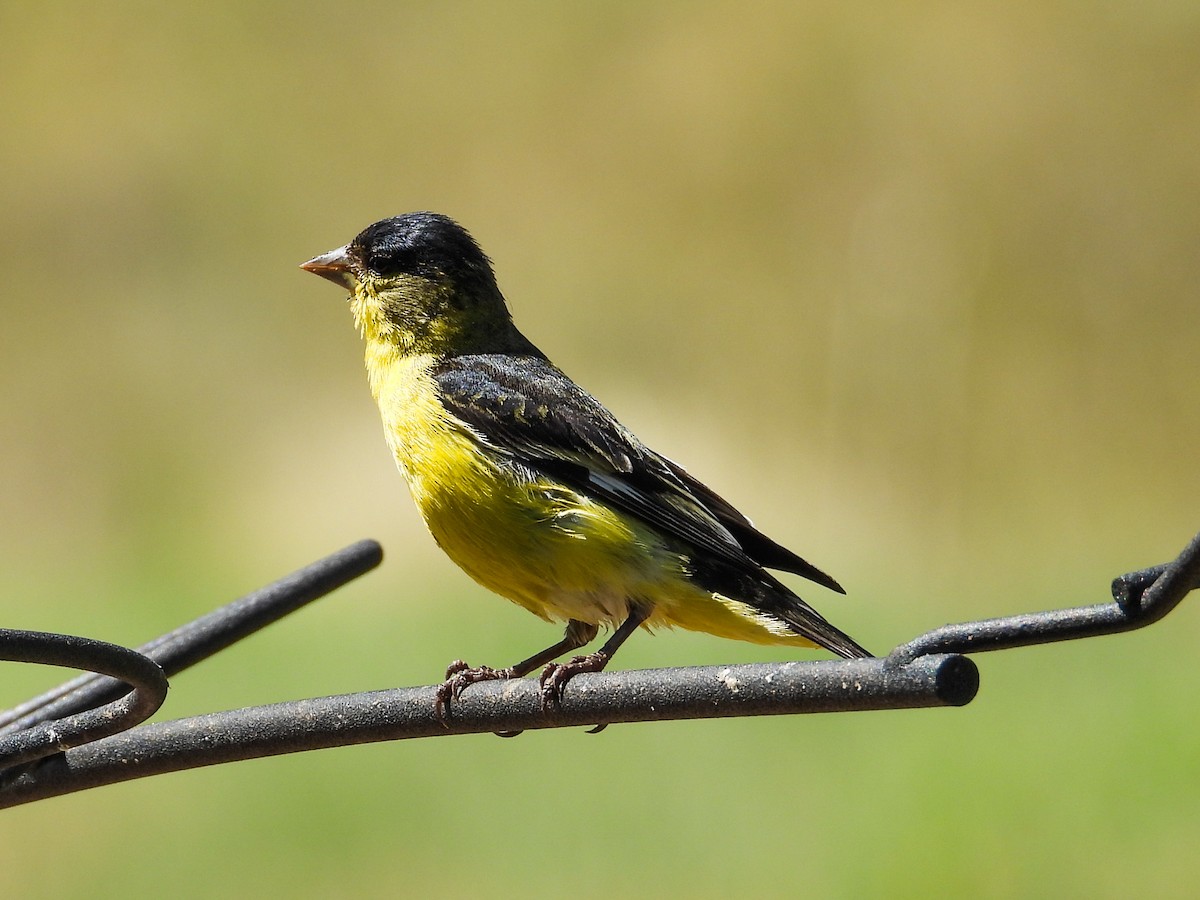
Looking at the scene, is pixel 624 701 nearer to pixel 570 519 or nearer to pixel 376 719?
pixel 376 719

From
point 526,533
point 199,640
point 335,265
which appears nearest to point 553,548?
point 526,533

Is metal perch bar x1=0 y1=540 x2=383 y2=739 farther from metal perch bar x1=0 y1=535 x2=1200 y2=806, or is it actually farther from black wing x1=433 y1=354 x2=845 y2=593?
black wing x1=433 y1=354 x2=845 y2=593

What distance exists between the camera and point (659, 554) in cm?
261

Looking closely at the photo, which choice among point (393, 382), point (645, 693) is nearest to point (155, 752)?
point (645, 693)

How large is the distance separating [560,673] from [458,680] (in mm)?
153

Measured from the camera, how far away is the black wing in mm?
2635

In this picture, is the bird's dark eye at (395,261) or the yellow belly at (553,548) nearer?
the yellow belly at (553,548)

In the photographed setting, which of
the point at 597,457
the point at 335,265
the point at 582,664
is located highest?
the point at 335,265

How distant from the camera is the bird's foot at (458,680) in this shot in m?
1.71

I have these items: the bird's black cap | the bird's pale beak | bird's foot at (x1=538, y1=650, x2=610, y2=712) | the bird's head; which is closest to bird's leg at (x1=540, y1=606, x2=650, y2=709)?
bird's foot at (x1=538, y1=650, x2=610, y2=712)

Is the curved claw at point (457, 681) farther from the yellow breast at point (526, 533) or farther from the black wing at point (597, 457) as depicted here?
the black wing at point (597, 457)

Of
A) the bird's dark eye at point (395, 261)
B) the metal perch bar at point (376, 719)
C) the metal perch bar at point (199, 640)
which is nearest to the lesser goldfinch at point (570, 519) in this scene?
the bird's dark eye at point (395, 261)

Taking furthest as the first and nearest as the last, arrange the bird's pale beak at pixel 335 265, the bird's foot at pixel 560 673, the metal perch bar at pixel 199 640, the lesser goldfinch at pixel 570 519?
the bird's pale beak at pixel 335 265 < the lesser goldfinch at pixel 570 519 < the metal perch bar at pixel 199 640 < the bird's foot at pixel 560 673

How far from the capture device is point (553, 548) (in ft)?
8.46
